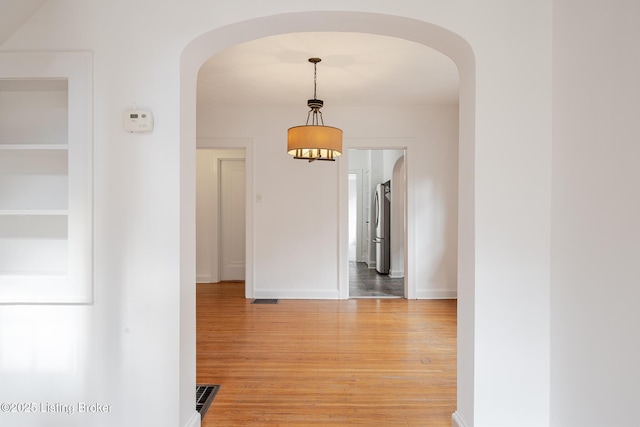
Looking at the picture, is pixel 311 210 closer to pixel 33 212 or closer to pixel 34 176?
pixel 34 176

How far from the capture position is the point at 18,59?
1926 mm

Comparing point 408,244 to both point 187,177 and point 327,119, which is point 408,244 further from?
point 187,177

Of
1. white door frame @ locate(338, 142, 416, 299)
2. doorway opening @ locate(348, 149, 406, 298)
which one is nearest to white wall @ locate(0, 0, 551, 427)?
white door frame @ locate(338, 142, 416, 299)

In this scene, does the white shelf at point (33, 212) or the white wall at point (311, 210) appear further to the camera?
the white wall at point (311, 210)

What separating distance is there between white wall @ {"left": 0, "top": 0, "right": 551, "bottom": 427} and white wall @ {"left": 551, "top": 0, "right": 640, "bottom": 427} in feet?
0.29

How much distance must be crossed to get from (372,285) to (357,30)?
204 inches

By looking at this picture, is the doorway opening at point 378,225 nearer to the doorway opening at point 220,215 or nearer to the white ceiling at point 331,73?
the white ceiling at point 331,73

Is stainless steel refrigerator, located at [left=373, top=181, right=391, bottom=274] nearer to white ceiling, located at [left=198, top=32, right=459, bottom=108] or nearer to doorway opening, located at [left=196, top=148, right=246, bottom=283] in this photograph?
doorway opening, located at [left=196, top=148, right=246, bottom=283]

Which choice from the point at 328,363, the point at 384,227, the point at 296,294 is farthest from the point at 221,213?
the point at 328,363

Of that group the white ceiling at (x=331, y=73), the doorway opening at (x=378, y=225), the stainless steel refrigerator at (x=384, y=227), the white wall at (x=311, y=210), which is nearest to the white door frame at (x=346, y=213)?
the white wall at (x=311, y=210)

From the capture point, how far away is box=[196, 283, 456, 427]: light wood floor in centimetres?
238

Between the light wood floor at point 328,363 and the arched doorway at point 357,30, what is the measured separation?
471 mm

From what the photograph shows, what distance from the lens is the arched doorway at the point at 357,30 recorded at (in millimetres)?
1949

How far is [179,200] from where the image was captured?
192cm
